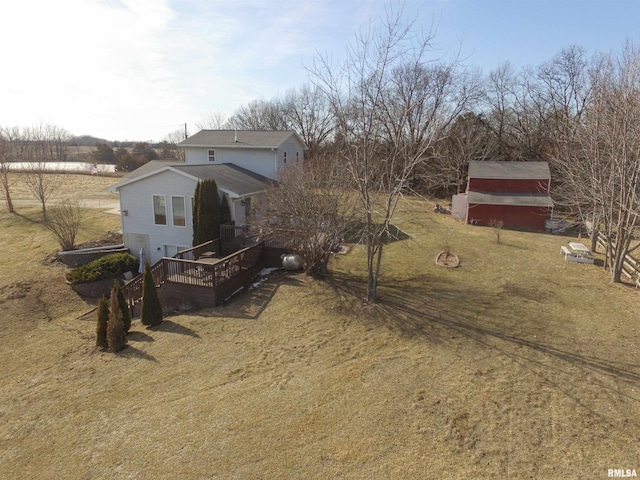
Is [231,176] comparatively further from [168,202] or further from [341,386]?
[341,386]

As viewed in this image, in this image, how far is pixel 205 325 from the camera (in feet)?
36.1

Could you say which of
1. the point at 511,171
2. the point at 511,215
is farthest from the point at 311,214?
the point at 511,171

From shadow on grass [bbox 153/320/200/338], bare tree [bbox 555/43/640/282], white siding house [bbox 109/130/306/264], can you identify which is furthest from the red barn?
shadow on grass [bbox 153/320/200/338]

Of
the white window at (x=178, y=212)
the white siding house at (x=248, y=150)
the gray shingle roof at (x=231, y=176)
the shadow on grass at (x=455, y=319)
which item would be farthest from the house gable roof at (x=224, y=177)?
the shadow on grass at (x=455, y=319)

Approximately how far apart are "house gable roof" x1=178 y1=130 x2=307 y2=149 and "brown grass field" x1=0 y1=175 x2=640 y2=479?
11.9 metres

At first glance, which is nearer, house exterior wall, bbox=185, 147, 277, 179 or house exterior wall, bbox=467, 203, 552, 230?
house exterior wall, bbox=185, 147, 277, 179

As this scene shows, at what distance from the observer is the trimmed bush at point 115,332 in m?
9.95

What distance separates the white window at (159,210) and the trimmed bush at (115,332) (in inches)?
333

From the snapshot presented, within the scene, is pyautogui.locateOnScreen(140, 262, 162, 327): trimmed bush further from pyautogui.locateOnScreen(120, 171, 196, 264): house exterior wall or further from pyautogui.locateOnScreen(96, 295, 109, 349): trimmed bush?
pyautogui.locateOnScreen(120, 171, 196, 264): house exterior wall

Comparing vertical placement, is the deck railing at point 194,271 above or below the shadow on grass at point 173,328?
above

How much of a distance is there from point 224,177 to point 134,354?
36.7 ft

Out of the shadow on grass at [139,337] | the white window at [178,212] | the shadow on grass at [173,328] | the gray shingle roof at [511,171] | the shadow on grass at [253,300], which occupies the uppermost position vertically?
the gray shingle roof at [511,171]

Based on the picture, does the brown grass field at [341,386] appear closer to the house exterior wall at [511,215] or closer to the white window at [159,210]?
the white window at [159,210]

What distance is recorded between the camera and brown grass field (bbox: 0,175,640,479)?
19.2 feet
